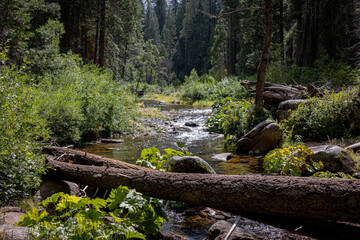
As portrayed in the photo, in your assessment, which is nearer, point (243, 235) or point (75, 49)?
point (243, 235)

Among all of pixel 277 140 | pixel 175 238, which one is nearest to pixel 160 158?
pixel 175 238

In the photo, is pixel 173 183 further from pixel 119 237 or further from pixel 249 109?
pixel 249 109

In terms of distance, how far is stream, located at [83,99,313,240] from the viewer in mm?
3495

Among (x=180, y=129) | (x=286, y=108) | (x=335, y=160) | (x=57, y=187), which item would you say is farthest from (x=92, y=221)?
(x=180, y=129)

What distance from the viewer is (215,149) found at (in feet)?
28.6

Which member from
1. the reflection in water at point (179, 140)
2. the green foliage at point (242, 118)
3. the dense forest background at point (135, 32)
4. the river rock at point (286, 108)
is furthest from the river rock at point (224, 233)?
the river rock at point (286, 108)

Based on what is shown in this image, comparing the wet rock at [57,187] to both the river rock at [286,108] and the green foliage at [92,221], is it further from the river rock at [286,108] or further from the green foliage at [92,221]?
the river rock at [286,108]

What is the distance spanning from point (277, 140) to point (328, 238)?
15.9ft

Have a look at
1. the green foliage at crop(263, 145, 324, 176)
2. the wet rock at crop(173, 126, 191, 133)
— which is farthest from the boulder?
the wet rock at crop(173, 126, 191, 133)

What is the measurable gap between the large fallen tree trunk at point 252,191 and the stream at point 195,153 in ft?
1.77

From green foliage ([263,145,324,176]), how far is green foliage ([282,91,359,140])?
243cm

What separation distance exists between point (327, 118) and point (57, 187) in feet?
24.4

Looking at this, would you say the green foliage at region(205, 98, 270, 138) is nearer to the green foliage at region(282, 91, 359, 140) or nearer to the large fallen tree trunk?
the green foliage at region(282, 91, 359, 140)

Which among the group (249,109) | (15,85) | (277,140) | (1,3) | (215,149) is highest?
(1,3)
